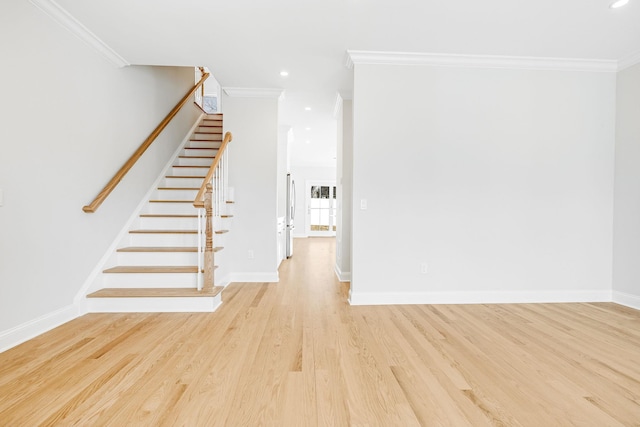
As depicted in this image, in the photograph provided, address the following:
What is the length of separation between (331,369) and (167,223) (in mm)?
2875

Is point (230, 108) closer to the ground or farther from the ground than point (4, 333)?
farther from the ground

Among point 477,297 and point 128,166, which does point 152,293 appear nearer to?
point 128,166

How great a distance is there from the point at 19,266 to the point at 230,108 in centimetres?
288

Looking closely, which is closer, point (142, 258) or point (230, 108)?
point (142, 258)

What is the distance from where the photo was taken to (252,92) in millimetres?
4230

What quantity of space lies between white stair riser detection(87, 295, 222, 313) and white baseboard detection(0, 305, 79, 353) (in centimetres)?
23

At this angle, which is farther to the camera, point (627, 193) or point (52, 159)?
point (627, 193)

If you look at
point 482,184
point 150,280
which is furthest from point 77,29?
point 482,184

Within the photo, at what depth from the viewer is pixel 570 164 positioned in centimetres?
342

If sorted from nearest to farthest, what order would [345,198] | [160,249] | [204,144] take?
1. [160,249]
2. [345,198]
3. [204,144]

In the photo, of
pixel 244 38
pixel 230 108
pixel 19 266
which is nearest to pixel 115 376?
pixel 19 266

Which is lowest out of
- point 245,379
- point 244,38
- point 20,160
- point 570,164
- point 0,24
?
point 245,379

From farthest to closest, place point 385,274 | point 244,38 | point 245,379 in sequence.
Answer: point 385,274, point 244,38, point 245,379

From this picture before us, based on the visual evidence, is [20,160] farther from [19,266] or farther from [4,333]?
[4,333]
